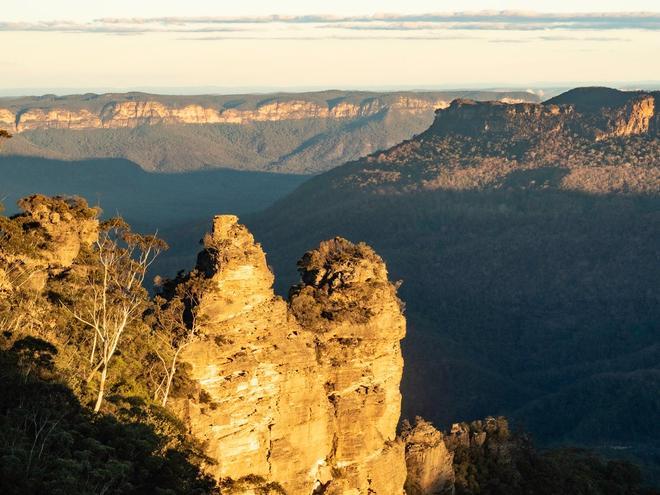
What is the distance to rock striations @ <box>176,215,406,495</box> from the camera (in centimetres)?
3753

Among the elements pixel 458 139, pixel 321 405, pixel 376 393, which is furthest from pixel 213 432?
pixel 458 139

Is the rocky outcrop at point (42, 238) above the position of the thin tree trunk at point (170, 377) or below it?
above

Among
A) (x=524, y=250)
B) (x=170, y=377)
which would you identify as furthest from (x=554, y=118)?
(x=170, y=377)

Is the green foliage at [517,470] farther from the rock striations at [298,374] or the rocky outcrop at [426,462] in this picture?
the rock striations at [298,374]

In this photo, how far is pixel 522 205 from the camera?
561 ft

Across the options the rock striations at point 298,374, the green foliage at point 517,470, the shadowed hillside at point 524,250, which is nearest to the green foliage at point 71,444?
the rock striations at point 298,374

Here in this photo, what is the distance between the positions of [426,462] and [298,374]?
33.6 feet

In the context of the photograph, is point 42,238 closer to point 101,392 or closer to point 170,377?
point 170,377

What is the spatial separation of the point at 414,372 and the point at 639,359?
26.3 metres

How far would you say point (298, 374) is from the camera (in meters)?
39.0

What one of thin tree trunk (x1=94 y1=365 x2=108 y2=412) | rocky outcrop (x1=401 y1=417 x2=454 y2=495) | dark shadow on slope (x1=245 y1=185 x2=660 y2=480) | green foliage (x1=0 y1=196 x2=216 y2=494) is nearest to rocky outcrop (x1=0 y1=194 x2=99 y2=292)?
green foliage (x1=0 y1=196 x2=216 y2=494)

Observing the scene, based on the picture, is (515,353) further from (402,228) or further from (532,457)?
(532,457)

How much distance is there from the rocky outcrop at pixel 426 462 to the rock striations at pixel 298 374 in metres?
2.68

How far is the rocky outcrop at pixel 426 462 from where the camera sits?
47.1 metres
